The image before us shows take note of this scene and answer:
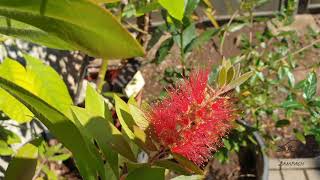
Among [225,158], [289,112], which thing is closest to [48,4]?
[289,112]

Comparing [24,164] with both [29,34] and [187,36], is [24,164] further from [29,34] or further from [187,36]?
[187,36]

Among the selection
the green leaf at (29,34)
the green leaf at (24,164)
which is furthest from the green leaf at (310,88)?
the green leaf at (29,34)

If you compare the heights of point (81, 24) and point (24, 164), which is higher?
point (81, 24)

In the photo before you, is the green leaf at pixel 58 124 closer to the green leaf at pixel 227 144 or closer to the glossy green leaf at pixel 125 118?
the glossy green leaf at pixel 125 118

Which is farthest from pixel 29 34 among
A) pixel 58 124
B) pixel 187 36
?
pixel 187 36

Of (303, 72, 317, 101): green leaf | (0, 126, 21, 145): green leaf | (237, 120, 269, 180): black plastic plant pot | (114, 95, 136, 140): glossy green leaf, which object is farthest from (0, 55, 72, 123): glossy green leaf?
(237, 120, 269, 180): black plastic plant pot

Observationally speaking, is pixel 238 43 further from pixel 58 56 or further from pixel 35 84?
pixel 35 84

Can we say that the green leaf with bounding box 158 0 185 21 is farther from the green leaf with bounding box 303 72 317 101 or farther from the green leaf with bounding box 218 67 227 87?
the green leaf with bounding box 303 72 317 101
